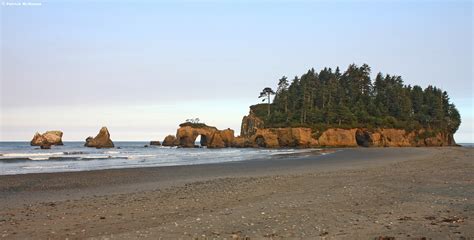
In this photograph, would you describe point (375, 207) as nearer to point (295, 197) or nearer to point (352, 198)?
point (352, 198)

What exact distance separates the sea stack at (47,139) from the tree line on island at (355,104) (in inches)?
2146

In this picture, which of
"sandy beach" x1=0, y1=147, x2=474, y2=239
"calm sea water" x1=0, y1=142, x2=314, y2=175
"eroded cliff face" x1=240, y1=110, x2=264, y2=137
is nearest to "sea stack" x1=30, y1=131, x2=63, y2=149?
"calm sea water" x1=0, y1=142, x2=314, y2=175

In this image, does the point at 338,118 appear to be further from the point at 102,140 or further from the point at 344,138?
the point at 102,140

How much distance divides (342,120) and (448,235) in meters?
85.0

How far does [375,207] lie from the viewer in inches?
464

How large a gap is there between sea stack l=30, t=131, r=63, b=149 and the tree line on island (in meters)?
54.5

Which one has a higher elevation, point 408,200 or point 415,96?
point 415,96

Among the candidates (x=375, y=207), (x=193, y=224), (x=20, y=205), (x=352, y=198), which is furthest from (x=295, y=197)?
(x=20, y=205)

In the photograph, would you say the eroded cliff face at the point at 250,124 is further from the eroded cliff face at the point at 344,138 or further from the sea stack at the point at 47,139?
the sea stack at the point at 47,139

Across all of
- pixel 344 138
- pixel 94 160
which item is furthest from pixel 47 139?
pixel 344 138

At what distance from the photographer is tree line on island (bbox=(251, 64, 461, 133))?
91.8 m

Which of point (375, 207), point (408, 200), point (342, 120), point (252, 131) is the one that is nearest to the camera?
point (375, 207)

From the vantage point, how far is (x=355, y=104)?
98.7m

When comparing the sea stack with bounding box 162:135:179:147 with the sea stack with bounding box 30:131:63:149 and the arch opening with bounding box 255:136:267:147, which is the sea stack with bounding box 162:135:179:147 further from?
the arch opening with bounding box 255:136:267:147
